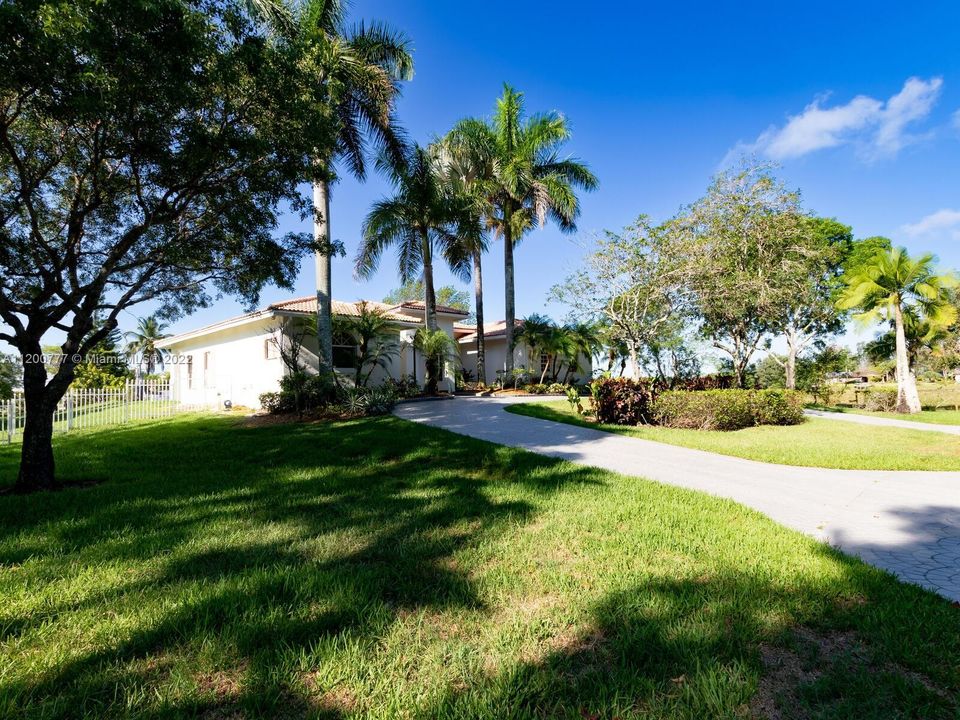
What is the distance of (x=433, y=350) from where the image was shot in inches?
712

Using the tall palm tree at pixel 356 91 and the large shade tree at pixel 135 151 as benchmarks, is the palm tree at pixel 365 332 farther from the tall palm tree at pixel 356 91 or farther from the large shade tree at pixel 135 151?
the large shade tree at pixel 135 151

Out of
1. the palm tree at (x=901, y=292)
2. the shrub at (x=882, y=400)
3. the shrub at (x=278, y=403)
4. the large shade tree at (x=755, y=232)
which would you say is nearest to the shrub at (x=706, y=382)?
the large shade tree at (x=755, y=232)

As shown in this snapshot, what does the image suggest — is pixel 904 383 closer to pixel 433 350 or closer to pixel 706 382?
pixel 706 382

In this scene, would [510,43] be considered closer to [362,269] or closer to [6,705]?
[362,269]

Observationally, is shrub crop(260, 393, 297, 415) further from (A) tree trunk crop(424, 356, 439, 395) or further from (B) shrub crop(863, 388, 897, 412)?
(B) shrub crop(863, 388, 897, 412)

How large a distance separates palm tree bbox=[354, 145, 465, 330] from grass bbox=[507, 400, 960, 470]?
9.65 m

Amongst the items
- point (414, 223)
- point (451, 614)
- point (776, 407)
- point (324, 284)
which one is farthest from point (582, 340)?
point (451, 614)

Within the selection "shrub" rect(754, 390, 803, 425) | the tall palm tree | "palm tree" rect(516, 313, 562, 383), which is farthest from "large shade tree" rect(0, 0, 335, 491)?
"palm tree" rect(516, 313, 562, 383)

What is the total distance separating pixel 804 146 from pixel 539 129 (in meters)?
10.5

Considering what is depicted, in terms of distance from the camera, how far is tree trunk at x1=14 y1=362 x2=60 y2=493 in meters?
5.77

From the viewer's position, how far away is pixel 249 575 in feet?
10.2

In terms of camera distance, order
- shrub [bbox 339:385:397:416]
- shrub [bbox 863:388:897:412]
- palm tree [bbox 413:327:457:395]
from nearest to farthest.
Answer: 1. shrub [bbox 339:385:397:416]
2. palm tree [bbox 413:327:457:395]
3. shrub [bbox 863:388:897:412]

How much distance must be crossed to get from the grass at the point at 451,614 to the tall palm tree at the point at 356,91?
32.0 feet

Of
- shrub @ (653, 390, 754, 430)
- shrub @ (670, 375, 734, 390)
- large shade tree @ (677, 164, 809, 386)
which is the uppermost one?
large shade tree @ (677, 164, 809, 386)
